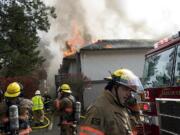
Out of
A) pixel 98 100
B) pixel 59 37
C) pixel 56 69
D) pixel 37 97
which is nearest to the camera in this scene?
pixel 98 100

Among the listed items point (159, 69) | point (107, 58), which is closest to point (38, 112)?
point (159, 69)

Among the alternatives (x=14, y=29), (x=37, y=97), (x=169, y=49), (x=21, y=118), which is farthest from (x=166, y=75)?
(x=14, y=29)

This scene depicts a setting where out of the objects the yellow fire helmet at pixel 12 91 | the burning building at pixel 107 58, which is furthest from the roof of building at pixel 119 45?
the yellow fire helmet at pixel 12 91

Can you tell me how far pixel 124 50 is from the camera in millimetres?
34938

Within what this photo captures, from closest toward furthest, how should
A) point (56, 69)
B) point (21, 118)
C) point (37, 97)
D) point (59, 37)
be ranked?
point (21, 118)
point (37, 97)
point (59, 37)
point (56, 69)

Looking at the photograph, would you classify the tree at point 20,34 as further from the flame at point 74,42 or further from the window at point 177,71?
the window at point 177,71

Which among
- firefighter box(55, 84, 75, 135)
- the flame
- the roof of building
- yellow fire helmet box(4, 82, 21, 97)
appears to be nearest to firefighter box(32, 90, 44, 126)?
firefighter box(55, 84, 75, 135)

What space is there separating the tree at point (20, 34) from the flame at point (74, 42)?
29.9ft

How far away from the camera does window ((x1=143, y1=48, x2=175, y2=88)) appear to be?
8495mm

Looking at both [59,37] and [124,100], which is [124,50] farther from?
[124,100]

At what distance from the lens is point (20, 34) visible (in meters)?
32.7

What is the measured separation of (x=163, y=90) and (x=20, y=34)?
82.7 feet

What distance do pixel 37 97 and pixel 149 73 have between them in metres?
12.9

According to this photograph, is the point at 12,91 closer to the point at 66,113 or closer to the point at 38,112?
the point at 66,113
